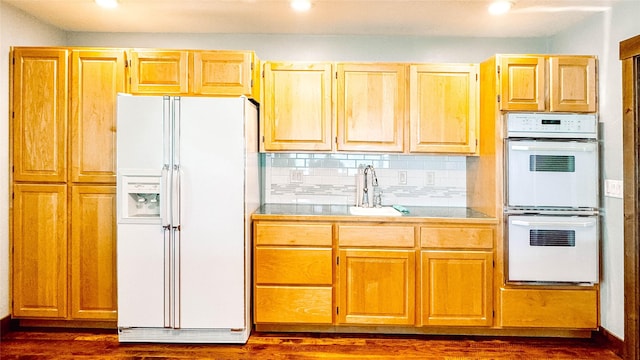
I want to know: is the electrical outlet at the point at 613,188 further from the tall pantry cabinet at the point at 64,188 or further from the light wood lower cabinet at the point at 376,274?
the tall pantry cabinet at the point at 64,188

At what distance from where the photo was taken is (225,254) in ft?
9.25

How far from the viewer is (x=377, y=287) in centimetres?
298

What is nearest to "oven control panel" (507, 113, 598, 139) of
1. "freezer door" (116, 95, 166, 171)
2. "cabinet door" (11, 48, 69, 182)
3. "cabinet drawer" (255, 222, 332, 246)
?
"cabinet drawer" (255, 222, 332, 246)

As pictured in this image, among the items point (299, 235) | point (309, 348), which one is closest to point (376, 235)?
point (299, 235)

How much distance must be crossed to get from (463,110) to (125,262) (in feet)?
8.60

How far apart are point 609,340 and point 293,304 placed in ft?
7.04

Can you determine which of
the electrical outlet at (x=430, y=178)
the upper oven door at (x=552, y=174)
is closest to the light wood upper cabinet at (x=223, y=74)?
the electrical outlet at (x=430, y=178)

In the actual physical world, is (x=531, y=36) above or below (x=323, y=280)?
above

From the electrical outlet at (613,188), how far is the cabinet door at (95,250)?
11.1 feet

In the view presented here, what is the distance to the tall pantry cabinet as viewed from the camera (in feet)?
9.90

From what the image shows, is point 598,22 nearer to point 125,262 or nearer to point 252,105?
point 252,105

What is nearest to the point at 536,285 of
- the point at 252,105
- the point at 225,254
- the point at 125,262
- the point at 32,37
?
the point at 225,254

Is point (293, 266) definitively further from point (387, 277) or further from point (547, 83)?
point (547, 83)

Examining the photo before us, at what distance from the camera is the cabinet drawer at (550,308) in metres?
2.90
